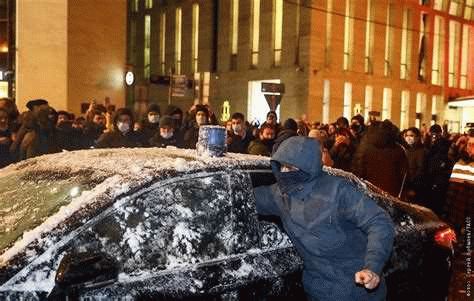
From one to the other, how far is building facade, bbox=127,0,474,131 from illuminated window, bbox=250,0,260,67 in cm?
5

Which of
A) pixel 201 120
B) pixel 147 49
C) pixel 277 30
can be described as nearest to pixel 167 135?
pixel 201 120

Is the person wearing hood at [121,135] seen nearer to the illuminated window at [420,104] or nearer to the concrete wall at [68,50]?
the concrete wall at [68,50]

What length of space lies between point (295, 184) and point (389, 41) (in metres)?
29.3

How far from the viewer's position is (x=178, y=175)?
3.19 meters

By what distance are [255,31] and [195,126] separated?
2280 centimetres

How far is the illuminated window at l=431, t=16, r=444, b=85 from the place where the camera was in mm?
33875

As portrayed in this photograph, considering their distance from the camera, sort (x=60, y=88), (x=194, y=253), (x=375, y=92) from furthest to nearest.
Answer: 1. (x=375, y=92)
2. (x=60, y=88)
3. (x=194, y=253)

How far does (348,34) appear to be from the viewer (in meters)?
29.2

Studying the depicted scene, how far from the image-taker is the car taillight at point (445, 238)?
4.22m

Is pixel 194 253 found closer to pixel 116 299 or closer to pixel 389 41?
pixel 116 299

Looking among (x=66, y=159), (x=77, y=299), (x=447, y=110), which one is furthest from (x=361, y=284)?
(x=447, y=110)

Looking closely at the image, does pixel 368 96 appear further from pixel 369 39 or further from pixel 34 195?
pixel 34 195

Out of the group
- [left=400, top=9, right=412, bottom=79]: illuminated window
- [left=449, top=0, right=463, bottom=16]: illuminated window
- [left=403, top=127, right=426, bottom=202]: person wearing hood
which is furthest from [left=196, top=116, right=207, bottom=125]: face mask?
[left=449, top=0, right=463, bottom=16]: illuminated window

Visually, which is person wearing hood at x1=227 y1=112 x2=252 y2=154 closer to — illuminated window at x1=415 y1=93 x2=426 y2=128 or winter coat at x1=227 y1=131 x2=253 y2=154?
winter coat at x1=227 y1=131 x2=253 y2=154
